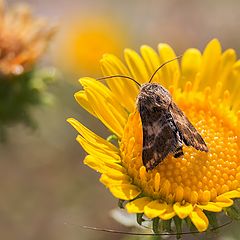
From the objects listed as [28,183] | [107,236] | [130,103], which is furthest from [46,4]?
[130,103]

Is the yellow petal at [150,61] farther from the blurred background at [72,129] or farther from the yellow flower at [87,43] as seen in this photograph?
the yellow flower at [87,43]

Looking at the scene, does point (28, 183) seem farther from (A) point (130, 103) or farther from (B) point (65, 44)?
(A) point (130, 103)

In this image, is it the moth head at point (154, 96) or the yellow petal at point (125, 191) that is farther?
the moth head at point (154, 96)

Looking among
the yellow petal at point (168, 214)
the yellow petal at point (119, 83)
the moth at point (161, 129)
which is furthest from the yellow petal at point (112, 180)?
the yellow petal at point (119, 83)

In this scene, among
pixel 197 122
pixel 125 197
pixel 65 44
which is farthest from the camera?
pixel 65 44

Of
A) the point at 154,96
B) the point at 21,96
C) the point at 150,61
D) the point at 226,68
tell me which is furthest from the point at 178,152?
the point at 21,96

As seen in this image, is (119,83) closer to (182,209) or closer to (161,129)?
(161,129)
